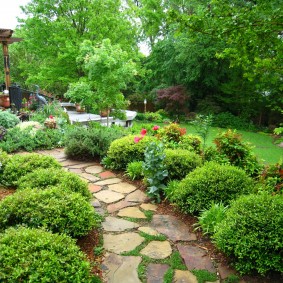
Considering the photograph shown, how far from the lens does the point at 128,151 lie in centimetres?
473

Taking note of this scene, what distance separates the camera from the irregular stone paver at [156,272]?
85.4 inches

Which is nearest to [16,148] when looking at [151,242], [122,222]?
[122,222]

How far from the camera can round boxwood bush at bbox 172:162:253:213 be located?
3.12 m

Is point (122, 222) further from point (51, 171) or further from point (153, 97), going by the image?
point (153, 97)

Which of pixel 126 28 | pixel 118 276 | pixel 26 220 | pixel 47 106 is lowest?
pixel 118 276

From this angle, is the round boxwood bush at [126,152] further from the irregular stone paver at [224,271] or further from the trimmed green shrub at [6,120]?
the trimmed green shrub at [6,120]

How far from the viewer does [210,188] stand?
3148mm

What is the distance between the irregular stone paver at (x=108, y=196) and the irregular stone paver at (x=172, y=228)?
67cm

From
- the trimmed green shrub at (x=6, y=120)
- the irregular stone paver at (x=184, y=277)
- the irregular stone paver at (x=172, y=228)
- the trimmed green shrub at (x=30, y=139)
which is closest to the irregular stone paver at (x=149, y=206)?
the irregular stone paver at (x=172, y=228)

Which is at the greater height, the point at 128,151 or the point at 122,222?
the point at 128,151

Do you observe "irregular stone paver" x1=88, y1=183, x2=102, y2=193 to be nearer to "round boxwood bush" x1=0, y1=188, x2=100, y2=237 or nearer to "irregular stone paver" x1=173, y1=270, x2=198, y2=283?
"round boxwood bush" x1=0, y1=188, x2=100, y2=237

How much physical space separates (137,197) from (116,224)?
0.80 meters

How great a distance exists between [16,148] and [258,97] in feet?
39.7

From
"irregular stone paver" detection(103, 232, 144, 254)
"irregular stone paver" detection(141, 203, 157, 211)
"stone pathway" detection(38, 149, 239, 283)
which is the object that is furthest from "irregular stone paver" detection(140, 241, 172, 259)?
"irregular stone paver" detection(141, 203, 157, 211)
